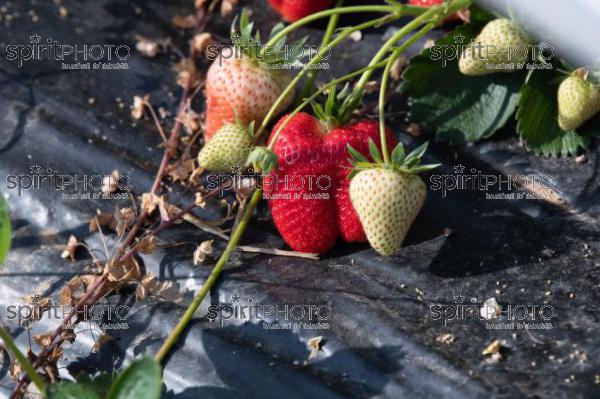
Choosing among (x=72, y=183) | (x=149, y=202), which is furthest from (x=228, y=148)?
(x=72, y=183)

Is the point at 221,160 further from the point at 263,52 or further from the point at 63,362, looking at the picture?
the point at 63,362

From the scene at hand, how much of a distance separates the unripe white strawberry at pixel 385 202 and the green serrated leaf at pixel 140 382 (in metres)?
0.37

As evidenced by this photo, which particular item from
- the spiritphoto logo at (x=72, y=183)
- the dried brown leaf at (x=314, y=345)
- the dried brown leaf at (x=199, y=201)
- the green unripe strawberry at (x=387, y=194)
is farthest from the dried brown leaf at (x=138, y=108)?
the dried brown leaf at (x=314, y=345)

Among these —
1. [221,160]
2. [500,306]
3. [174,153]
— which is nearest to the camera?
[500,306]

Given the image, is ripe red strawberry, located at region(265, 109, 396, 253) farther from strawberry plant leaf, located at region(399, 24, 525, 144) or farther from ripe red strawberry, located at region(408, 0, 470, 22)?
ripe red strawberry, located at region(408, 0, 470, 22)

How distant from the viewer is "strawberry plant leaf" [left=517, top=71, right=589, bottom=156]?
136cm

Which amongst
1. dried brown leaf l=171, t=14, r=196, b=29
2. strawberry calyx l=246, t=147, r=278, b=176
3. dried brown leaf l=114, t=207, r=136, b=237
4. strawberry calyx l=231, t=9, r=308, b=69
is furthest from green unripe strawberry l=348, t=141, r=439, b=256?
dried brown leaf l=171, t=14, r=196, b=29

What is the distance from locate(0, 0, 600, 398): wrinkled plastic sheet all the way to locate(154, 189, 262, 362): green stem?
0.05ft

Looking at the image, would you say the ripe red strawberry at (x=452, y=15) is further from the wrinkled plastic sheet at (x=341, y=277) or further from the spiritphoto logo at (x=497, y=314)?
the spiritphoto logo at (x=497, y=314)

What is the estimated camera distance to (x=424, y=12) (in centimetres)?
132

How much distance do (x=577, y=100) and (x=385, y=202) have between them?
0.39 m

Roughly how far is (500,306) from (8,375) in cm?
67

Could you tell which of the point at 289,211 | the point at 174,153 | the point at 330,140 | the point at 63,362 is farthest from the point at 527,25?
the point at 63,362

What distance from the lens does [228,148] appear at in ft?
4.10
